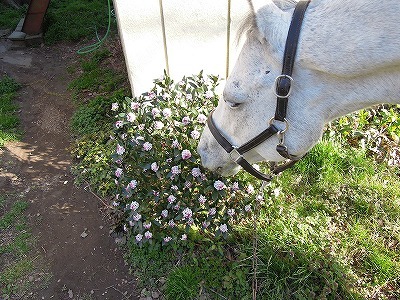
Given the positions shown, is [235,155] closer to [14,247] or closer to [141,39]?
[141,39]

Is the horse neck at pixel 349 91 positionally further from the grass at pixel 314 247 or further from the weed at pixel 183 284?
the weed at pixel 183 284

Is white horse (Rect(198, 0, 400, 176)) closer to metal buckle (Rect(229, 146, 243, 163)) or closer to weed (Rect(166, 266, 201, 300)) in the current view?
metal buckle (Rect(229, 146, 243, 163))

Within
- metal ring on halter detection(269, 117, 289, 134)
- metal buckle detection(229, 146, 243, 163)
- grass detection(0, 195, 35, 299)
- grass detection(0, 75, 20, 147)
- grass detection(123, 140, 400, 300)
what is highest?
metal ring on halter detection(269, 117, 289, 134)

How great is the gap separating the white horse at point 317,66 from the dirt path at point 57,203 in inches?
74.0

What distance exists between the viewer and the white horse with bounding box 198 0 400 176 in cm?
130

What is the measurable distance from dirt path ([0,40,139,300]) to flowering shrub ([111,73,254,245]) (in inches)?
20.6

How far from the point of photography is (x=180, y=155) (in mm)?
2404

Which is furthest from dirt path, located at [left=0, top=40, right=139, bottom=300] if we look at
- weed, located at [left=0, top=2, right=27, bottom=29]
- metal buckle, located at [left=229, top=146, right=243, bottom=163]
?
weed, located at [left=0, top=2, right=27, bottom=29]

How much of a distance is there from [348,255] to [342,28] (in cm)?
198

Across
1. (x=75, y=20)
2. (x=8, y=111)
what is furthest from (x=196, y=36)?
(x=75, y=20)

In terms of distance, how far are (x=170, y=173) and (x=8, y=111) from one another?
10.9ft

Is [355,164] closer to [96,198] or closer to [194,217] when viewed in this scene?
[194,217]

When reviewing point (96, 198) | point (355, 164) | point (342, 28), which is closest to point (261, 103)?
point (342, 28)

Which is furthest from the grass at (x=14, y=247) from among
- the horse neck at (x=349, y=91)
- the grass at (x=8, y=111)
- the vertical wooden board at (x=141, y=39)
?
the horse neck at (x=349, y=91)
